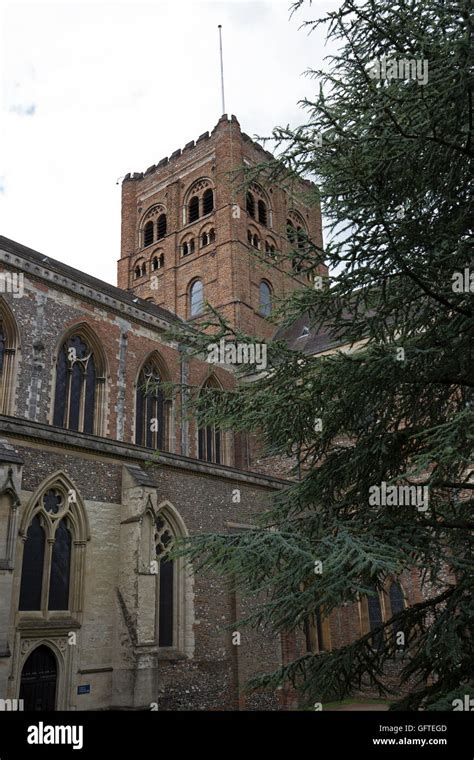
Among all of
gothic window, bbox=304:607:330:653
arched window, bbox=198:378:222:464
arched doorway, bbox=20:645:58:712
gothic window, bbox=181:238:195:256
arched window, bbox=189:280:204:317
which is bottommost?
arched doorway, bbox=20:645:58:712

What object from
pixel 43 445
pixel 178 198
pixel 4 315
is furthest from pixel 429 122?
pixel 178 198

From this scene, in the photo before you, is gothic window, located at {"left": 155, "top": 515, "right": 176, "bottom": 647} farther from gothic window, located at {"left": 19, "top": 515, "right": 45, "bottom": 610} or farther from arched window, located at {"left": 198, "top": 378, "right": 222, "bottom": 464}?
arched window, located at {"left": 198, "top": 378, "right": 222, "bottom": 464}

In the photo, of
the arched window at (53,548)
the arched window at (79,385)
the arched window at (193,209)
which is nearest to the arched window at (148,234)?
the arched window at (193,209)

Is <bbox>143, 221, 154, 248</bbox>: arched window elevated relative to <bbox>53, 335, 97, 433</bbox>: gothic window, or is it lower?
elevated

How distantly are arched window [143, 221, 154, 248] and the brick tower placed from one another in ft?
0.19

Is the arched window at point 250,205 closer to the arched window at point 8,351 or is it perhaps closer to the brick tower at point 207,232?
the brick tower at point 207,232

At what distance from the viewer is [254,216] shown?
105 ft

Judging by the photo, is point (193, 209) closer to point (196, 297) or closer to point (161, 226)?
point (161, 226)

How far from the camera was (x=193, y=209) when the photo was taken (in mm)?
33250

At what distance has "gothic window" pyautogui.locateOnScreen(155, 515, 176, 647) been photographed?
13.2 metres

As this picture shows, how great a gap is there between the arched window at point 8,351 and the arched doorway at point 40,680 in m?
6.92

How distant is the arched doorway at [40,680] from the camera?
34.7 ft

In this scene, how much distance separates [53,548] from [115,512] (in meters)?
1.48

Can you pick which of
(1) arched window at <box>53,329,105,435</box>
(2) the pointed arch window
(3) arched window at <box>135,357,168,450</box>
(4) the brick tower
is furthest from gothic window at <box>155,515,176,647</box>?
(2) the pointed arch window
